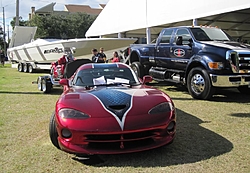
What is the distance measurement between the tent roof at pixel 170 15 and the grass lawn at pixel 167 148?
7203mm

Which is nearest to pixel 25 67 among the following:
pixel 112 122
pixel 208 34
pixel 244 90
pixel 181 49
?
pixel 181 49

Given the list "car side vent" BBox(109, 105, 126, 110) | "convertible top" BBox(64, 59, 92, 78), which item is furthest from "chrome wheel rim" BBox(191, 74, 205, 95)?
"car side vent" BBox(109, 105, 126, 110)

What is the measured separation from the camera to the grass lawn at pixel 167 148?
12.2ft

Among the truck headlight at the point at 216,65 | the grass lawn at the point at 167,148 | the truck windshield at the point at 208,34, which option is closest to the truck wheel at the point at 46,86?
the grass lawn at the point at 167,148

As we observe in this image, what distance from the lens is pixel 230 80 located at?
304 inches

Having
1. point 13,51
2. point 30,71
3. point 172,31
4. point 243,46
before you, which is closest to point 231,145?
point 243,46

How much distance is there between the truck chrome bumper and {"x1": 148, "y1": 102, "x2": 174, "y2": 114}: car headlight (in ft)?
12.9

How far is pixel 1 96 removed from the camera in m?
9.82

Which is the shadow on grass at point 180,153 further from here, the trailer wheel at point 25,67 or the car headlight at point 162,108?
the trailer wheel at point 25,67

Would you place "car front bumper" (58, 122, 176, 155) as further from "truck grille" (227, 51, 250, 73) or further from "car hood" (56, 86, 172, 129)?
"truck grille" (227, 51, 250, 73)

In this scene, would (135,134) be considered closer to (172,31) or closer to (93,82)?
(93,82)

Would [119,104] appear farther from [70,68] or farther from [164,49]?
[164,49]

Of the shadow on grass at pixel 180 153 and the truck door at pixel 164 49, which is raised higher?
the truck door at pixel 164 49

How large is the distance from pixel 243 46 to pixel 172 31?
2.48 metres
